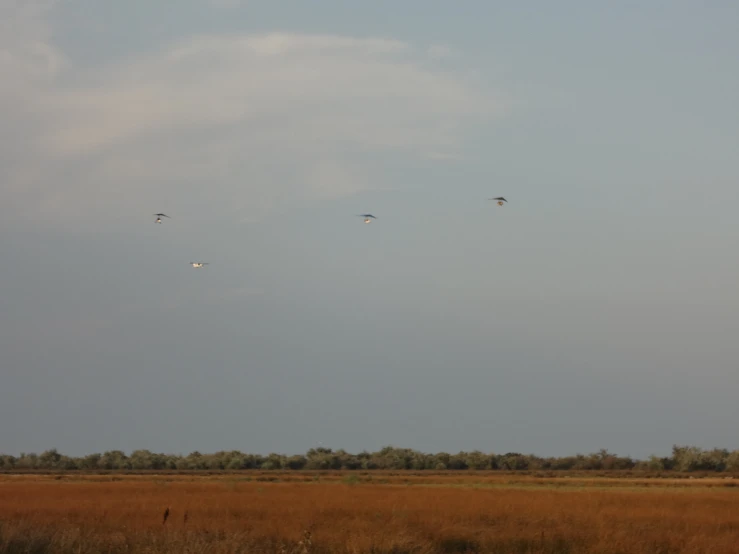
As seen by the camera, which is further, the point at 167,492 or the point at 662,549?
the point at 167,492

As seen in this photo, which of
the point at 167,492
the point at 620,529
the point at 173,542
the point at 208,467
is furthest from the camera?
the point at 208,467

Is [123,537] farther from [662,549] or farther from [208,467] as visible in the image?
[208,467]

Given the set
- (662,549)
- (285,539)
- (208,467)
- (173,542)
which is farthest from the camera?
(208,467)

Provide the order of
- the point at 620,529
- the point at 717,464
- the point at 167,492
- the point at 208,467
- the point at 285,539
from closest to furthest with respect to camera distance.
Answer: the point at 285,539, the point at 620,529, the point at 167,492, the point at 717,464, the point at 208,467

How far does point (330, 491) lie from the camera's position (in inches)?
1593

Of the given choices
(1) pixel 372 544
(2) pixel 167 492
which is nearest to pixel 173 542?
(1) pixel 372 544

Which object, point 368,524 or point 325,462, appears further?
point 325,462

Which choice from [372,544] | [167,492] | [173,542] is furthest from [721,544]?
[167,492]

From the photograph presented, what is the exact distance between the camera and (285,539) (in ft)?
65.2

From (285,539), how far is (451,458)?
3452 inches

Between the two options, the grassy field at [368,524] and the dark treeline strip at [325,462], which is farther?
the dark treeline strip at [325,462]

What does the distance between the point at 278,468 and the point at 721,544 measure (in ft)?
278

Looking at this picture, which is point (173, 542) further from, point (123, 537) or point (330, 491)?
point (330, 491)

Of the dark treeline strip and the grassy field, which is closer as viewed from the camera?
the grassy field
